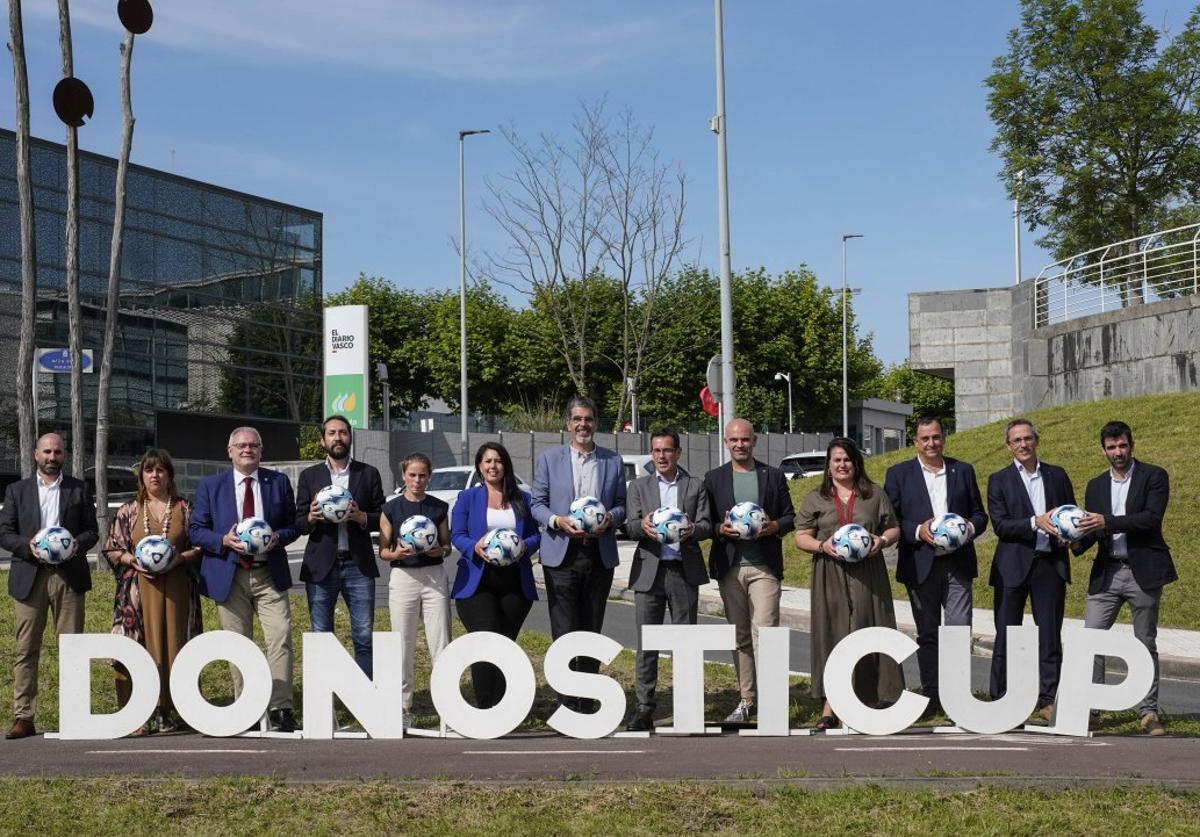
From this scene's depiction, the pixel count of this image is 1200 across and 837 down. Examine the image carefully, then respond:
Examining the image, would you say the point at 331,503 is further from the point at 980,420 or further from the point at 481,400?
the point at 481,400

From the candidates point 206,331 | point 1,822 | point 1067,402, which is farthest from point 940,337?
point 1,822

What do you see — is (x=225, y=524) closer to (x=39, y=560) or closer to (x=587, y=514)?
(x=39, y=560)

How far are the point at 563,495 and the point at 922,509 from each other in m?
2.17

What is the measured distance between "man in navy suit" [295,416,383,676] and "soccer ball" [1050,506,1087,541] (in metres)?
4.04

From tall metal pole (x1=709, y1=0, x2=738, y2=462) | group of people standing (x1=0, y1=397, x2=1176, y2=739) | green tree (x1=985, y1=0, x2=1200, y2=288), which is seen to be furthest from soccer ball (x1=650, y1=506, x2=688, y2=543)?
green tree (x1=985, y1=0, x2=1200, y2=288)

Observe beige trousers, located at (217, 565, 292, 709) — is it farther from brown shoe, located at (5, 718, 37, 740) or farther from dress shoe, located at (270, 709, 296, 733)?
brown shoe, located at (5, 718, 37, 740)

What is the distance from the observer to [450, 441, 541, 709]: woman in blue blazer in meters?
9.55

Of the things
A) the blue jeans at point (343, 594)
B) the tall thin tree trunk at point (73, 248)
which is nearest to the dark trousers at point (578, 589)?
the blue jeans at point (343, 594)

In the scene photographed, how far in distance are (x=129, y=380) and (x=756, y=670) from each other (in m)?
39.5

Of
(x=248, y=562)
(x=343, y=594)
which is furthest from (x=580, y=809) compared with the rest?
(x=248, y=562)

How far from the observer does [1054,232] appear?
37125 millimetres

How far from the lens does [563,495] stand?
960 centimetres

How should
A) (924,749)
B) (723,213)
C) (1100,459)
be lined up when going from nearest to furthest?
(924,749)
(1100,459)
(723,213)

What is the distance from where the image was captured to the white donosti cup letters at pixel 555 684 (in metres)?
8.78
